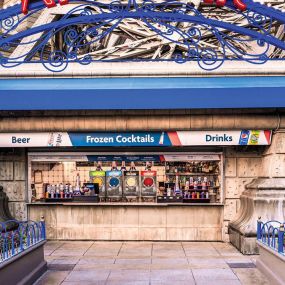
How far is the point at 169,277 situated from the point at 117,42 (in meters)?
11.0

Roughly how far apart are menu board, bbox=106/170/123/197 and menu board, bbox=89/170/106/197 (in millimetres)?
129

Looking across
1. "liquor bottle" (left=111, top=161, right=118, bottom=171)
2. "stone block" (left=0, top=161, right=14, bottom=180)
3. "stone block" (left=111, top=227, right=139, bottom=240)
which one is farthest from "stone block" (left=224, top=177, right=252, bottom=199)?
"stone block" (left=0, top=161, right=14, bottom=180)

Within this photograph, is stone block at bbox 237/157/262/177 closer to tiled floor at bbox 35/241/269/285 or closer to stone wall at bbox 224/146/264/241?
stone wall at bbox 224/146/264/241

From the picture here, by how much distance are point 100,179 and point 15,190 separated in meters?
2.70

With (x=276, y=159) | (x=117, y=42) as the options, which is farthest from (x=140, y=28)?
(x=276, y=159)

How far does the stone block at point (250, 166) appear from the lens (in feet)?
48.2

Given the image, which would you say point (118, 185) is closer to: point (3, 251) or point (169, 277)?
point (169, 277)

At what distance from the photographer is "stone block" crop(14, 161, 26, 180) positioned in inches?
597

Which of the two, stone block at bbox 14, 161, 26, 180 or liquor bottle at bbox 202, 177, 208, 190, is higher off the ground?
stone block at bbox 14, 161, 26, 180

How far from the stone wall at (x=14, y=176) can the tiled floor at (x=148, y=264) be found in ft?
5.79

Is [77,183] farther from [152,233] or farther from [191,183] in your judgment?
[191,183]

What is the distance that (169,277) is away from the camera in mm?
10023

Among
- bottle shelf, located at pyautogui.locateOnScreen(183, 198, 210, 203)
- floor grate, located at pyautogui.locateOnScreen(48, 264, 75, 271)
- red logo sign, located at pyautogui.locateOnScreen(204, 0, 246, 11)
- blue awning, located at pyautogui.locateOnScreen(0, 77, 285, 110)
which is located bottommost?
floor grate, located at pyautogui.locateOnScreen(48, 264, 75, 271)

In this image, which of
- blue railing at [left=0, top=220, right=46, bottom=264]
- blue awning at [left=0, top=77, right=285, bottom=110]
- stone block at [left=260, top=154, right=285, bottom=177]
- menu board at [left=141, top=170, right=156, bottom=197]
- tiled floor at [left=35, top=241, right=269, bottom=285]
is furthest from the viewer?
menu board at [left=141, top=170, right=156, bottom=197]
